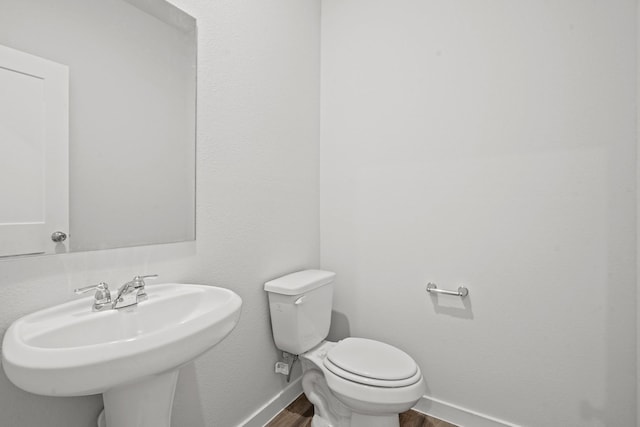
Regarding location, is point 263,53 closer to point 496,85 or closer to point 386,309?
point 496,85

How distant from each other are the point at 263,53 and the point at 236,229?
866 millimetres

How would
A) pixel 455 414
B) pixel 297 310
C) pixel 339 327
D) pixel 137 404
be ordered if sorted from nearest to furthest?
pixel 137 404, pixel 297 310, pixel 455 414, pixel 339 327

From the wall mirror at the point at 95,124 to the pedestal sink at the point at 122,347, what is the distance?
0.22 m

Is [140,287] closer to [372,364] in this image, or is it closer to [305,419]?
[372,364]

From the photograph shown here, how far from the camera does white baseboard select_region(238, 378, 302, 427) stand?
1455 mm

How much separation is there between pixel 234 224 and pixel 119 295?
0.55m

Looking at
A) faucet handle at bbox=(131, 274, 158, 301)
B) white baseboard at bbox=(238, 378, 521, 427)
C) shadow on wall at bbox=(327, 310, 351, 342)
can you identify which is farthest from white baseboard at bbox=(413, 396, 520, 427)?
faucet handle at bbox=(131, 274, 158, 301)

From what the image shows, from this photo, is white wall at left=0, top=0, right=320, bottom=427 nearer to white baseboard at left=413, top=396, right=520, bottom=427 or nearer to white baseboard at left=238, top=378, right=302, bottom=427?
white baseboard at left=238, top=378, right=302, bottom=427

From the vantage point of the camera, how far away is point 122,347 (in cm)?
62

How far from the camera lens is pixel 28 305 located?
81 cm

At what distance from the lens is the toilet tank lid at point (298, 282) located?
1.44m

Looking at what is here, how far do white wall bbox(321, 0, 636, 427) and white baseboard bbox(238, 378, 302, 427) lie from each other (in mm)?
464

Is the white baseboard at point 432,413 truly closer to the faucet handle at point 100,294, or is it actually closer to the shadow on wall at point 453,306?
the shadow on wall at point 453,306

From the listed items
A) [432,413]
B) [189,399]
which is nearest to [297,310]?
[189,399]
